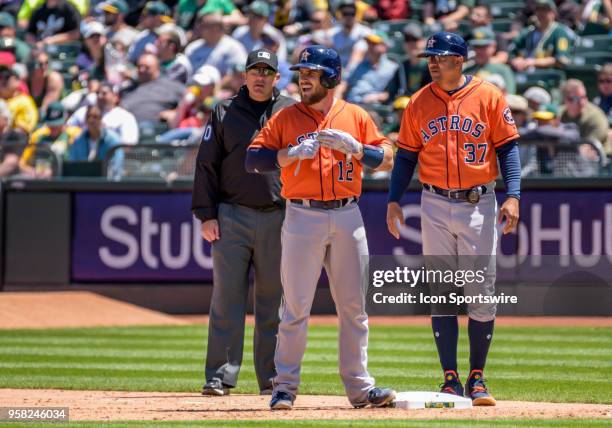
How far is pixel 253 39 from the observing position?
18.7 m

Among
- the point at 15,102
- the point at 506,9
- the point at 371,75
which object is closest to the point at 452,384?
the point at 371,75

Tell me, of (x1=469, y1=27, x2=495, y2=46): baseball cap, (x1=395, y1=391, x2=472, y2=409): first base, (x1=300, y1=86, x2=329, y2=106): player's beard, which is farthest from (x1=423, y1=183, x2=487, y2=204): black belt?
(x1=469, y1=27, x2=495, y2=46): baseball cap

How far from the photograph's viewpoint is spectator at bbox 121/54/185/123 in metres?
17.5

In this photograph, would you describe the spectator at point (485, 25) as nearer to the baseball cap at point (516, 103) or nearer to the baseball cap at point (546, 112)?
the baseball cap at point (546, 112)

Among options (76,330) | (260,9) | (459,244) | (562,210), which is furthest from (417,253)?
(459,244)

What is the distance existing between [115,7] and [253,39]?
3977mm

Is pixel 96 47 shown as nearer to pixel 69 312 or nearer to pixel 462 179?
pixel 69 312

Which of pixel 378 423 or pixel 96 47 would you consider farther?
pixel 96 47

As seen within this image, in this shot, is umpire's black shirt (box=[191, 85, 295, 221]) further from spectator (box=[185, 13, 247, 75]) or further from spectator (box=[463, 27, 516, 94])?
spectator (box=[185, 13, 247, 75])

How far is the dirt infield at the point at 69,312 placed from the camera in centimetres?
1449

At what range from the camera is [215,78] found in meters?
17.1

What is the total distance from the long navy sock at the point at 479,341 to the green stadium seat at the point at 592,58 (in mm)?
10572

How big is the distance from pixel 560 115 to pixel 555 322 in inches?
102

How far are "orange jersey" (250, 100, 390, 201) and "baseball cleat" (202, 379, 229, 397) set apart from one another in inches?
66.8
